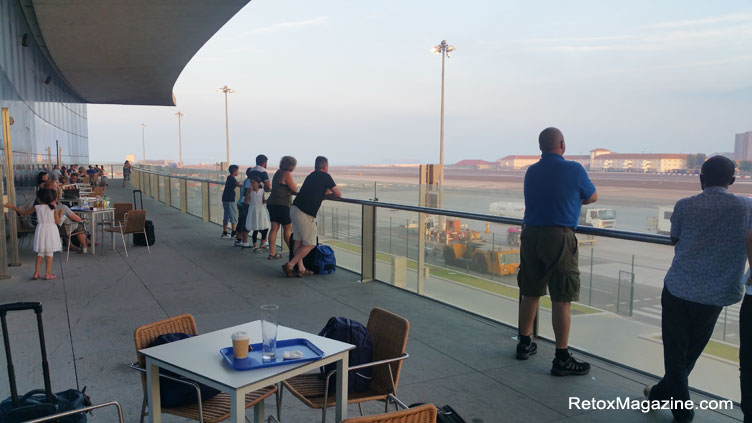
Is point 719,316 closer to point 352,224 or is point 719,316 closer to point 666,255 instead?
point 666,255

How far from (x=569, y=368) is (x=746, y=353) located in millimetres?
1401

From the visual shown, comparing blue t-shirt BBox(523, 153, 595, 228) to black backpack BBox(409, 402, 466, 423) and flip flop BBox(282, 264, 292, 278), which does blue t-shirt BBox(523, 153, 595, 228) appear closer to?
black backpack BBox(409, 402, 466, 423)

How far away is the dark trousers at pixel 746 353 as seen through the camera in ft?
8.96

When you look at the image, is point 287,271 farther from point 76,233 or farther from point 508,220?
point 76,233

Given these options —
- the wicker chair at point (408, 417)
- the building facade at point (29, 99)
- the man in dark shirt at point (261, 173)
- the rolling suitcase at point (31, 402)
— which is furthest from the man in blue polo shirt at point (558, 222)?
the building facade at point (29, 99)

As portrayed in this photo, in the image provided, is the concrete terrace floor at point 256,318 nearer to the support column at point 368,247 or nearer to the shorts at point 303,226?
the support column at point 368,247

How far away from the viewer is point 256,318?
554cm

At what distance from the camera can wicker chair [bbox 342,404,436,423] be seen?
1.81m

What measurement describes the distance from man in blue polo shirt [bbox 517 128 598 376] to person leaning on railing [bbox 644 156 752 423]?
0.79m

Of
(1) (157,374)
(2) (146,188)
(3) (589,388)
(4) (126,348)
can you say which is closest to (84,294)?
(4) (126,348)

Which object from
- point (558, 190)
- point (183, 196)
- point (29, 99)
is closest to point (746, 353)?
point (558, 190)

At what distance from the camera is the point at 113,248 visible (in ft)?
33.7

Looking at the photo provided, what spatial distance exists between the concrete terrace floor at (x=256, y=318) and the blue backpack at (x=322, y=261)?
0.64ft

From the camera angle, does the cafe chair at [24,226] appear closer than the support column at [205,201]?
Yes
